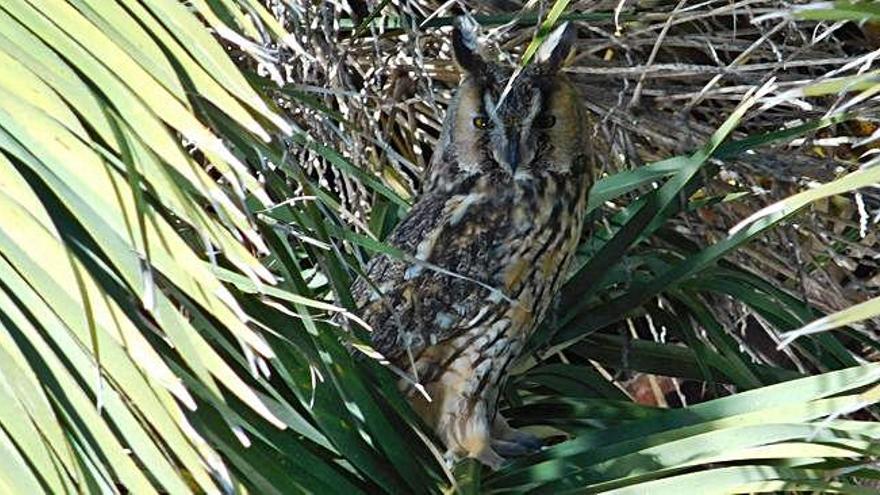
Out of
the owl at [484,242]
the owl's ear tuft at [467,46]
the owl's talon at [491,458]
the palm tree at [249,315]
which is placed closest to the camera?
the palm tree at [249,315]

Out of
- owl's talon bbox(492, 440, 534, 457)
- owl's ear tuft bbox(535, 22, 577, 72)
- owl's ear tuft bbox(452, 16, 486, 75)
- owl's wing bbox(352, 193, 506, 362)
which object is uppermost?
owl's ear tuft bbox(452, 16, 486, 75)

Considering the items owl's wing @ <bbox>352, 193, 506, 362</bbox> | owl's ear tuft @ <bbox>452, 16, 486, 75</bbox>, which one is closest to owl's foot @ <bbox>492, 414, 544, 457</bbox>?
owl's wing @ <bbox>352, 193, 506, 362</bbox>

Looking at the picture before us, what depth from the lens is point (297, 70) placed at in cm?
236

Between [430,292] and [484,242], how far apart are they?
118 mm

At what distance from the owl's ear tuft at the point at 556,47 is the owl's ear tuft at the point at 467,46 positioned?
0.28ft

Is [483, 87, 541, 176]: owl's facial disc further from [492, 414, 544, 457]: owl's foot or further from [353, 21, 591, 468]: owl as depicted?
[492, 414, 544, 457]: owl's foot

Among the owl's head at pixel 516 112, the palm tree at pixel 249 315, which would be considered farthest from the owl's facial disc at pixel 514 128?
the palm tree at pixel 249 315

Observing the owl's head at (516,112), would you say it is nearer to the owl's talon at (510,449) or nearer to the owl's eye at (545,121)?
the owl's eye at (545,121)

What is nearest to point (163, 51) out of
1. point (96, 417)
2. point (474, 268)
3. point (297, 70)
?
point (96, 417)

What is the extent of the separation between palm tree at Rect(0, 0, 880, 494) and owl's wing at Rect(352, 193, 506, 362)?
10cm

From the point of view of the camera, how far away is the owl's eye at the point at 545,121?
2.17 meters

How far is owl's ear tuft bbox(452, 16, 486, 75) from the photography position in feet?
6.98

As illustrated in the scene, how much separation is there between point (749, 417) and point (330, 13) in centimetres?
108

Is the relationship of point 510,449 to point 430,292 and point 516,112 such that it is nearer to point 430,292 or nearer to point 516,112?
point 430,292
